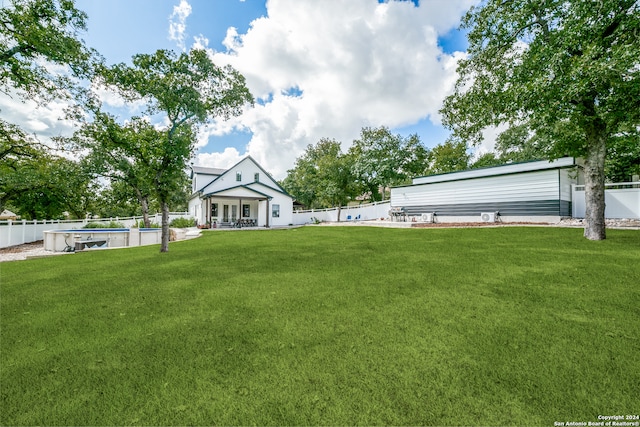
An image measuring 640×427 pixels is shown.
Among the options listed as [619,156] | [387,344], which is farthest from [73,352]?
[619,156]

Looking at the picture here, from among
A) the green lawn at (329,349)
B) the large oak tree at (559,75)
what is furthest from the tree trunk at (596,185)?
the green lawn at (329,349)

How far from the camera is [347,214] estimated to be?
27359 mm

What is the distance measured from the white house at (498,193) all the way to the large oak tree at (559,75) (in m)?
3.73

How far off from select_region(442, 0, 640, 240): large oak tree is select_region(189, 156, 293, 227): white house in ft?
55.0

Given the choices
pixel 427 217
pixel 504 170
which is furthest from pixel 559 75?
pixel 427 217

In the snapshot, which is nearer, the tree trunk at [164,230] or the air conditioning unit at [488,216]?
the tree trunk at [164,230]

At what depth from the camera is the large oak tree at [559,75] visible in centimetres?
621

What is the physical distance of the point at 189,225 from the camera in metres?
21.7

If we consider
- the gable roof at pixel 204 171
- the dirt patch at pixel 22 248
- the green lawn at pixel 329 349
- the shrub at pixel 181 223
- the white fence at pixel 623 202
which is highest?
the gable roof at pixel 204 171

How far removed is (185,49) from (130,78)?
1.89 m

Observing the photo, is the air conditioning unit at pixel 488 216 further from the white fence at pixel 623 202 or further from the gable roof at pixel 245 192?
the gable roof at pixel 245 192

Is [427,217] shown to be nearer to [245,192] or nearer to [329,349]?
[245,192]

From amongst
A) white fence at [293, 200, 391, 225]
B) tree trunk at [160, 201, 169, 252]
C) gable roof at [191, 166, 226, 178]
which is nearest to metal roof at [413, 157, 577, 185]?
white fence at [293, 200, 391, 225]

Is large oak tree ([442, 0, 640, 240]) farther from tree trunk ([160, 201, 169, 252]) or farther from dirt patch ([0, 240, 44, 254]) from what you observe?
dirt patch ([0, 240, 44, 254])
